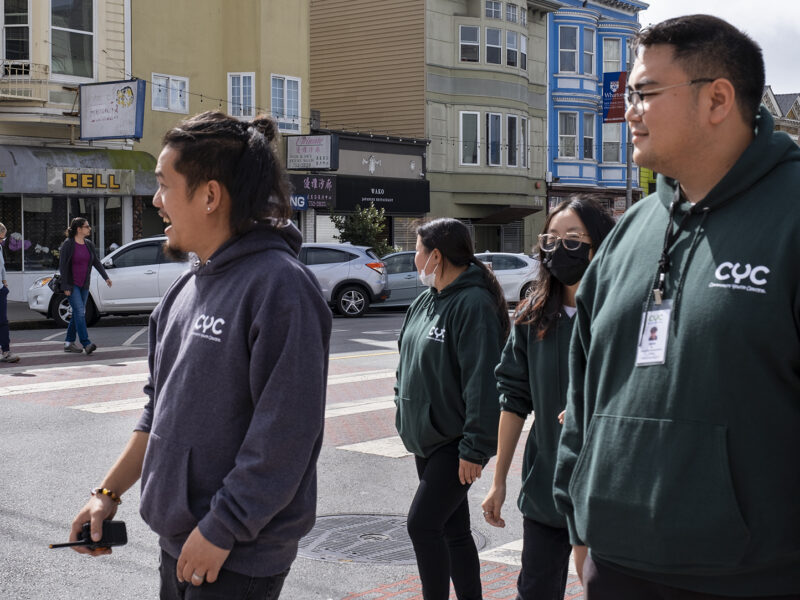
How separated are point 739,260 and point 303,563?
401 centimetres

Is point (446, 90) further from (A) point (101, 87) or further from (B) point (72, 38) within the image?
(A) point (101, 87)

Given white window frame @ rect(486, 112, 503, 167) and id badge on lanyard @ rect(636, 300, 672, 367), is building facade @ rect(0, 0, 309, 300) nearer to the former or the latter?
white window frame @ rect(486, 112, 503, 167)

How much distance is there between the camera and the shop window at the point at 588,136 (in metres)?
42.4

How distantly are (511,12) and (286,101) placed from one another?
1138cm

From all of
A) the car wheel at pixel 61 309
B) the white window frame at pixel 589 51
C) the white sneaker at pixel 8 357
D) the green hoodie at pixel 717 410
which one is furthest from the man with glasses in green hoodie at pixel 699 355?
the white window frame at pixel 589 51

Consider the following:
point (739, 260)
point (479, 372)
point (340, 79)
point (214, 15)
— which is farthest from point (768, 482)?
point (340, 79)

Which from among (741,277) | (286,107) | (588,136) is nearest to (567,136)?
(588,136)

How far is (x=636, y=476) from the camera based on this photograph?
231 cm

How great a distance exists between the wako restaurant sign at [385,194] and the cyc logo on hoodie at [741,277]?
29688mm

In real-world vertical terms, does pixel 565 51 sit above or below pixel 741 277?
above

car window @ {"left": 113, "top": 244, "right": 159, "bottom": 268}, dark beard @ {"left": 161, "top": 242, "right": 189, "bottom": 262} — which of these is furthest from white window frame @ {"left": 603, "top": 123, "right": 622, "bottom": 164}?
dark beard @ {"left": 161, "top": 242, "right": 189, "bottom": 262}

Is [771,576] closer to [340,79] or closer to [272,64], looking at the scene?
[272,64]

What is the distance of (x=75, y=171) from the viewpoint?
2491 centimetres

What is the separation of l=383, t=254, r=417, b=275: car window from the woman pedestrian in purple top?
9946 mm
